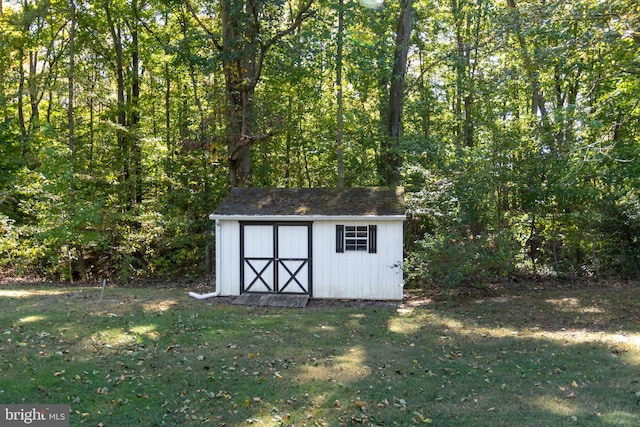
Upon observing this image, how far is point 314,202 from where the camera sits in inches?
485

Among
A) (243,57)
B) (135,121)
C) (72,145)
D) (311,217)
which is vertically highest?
(243,57)

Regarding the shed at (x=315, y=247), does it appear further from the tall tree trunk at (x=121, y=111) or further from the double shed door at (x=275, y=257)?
the tall tree trunk at (x=121, y=111)

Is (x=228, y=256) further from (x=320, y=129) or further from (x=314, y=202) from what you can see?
(x=320, y=129)

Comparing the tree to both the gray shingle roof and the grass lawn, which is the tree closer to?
the gray shingle roof

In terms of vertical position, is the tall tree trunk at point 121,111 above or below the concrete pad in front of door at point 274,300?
above

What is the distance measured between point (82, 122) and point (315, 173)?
10129 mm

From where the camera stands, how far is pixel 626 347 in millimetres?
7223

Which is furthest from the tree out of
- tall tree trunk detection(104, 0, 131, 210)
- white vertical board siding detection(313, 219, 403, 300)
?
white vertical board siding detection(313, 219, 403, 300)

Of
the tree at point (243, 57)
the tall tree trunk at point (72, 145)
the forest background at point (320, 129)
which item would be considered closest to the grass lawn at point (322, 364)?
the forest background at point (320, 129)

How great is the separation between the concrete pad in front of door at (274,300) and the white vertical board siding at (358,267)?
0.60 meters

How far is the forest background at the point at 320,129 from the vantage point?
11.9 metres

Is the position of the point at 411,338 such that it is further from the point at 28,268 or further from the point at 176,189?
the point at 28,268

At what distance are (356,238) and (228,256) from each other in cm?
342

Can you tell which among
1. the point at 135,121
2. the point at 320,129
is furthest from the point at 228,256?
the point at 135,121
